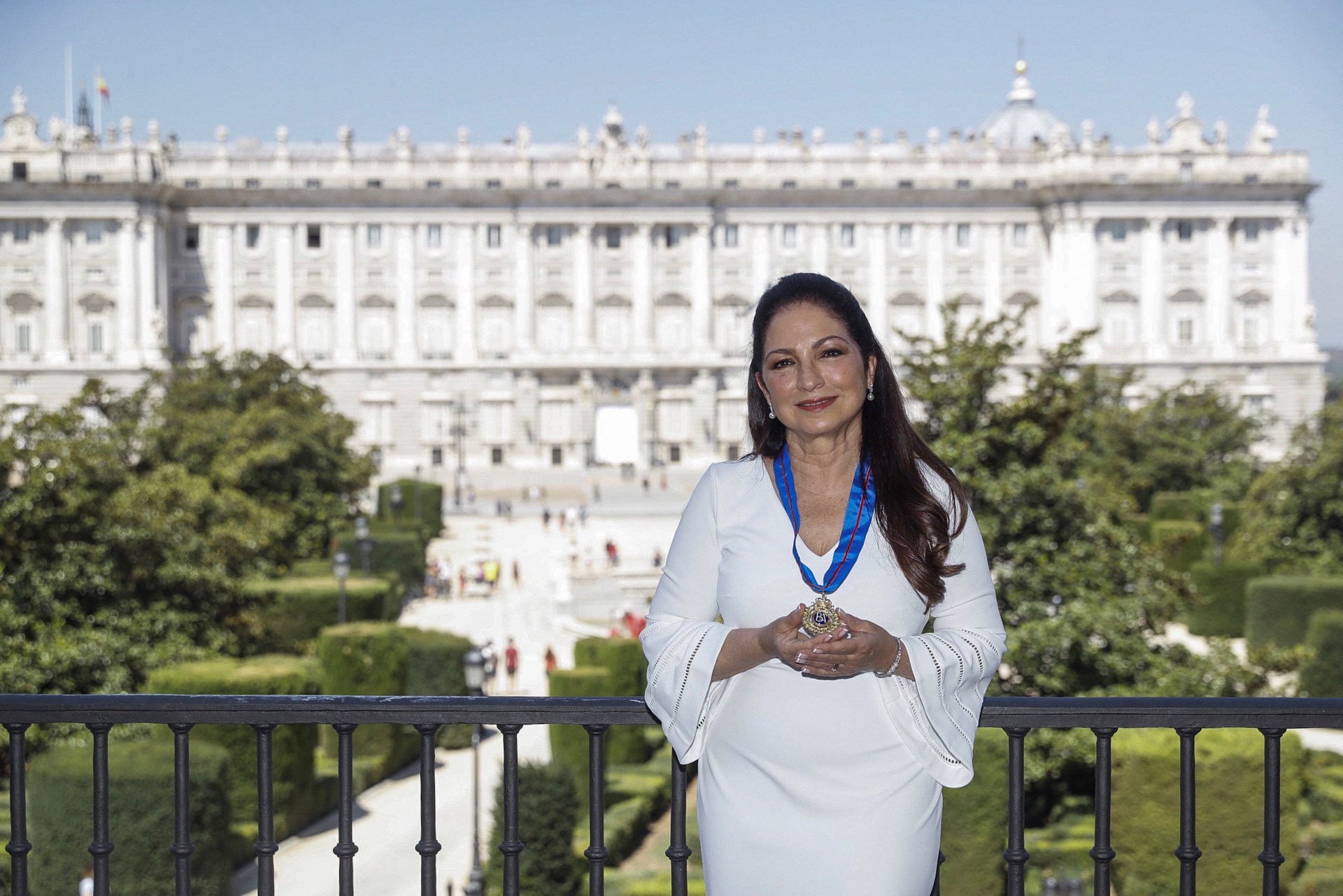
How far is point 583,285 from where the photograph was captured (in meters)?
61.9

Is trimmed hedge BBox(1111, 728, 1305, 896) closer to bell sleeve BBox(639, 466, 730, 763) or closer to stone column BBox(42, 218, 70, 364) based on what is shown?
bell sleeve BBox(639, 466, 730, 763)

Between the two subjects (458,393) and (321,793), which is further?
(458,393)

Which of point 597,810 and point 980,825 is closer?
point 597,810

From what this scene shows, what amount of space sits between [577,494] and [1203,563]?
25.2 m

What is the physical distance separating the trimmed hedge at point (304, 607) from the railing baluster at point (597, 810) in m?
17.8

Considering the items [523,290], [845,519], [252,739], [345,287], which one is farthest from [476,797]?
[345,287]

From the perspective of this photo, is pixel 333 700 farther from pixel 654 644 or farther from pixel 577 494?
pixel 577 494

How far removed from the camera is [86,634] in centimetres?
1501

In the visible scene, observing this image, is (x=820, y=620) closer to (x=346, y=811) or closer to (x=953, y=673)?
(x=953, y=673)

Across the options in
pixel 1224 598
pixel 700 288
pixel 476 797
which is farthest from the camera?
pixel 700 288

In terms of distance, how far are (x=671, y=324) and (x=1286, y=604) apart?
Result: 41.9 metres

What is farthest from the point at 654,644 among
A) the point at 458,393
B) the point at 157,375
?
the point at 458,393

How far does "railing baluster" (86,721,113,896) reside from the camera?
3598 millimetres

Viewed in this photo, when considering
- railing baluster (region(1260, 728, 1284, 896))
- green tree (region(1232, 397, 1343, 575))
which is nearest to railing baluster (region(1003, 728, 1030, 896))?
railing baluster (region(1260, 728, 1284, 896))
